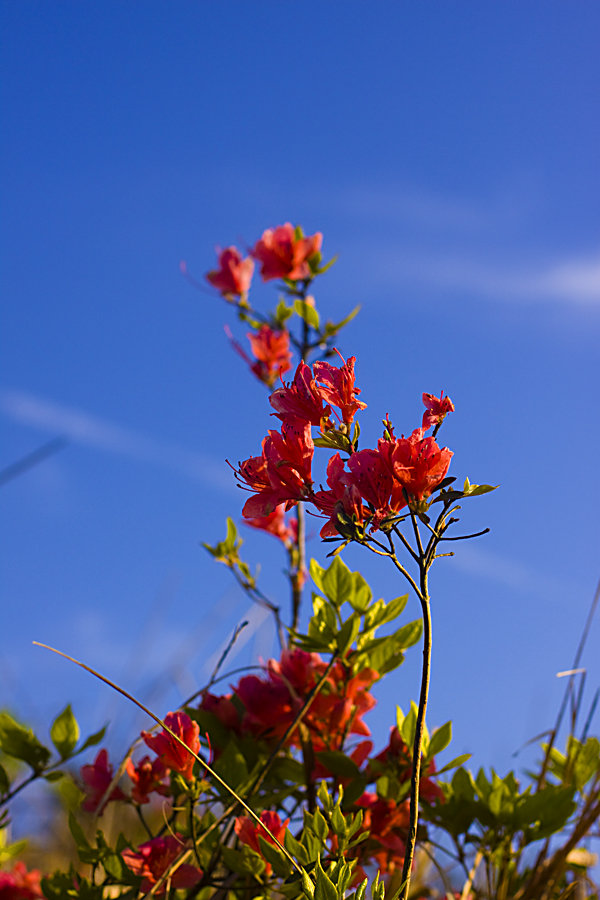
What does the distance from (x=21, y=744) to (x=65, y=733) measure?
58mm

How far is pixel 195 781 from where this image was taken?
84 cm

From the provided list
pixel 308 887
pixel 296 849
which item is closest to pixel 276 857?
pixel 296 849

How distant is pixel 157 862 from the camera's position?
0.90 m

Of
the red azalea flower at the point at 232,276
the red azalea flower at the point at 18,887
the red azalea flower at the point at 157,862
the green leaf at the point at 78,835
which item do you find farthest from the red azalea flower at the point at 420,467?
the red azalea flower at the point at 232,276

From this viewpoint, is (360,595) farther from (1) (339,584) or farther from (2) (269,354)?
(2) (269,354)

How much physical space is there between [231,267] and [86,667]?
128 centimetres

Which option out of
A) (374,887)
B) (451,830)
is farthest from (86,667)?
(451,830)

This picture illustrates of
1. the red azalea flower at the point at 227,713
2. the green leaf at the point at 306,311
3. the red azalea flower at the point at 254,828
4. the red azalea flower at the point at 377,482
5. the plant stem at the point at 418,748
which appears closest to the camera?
the plant stem at the point at 418,748

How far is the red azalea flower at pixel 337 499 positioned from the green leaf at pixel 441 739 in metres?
0.43

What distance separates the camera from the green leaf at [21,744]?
105cm

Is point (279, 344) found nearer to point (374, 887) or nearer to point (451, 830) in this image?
point (451, 830)

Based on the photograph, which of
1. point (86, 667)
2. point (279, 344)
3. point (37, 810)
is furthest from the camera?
point (37, 810)

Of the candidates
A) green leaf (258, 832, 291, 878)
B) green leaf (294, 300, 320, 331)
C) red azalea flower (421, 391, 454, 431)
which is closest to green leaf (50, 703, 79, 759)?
green leaf (258, 832, 291, 878)

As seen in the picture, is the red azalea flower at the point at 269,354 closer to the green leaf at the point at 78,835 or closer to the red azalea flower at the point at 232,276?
the red azalea flower at the point at 232,276
